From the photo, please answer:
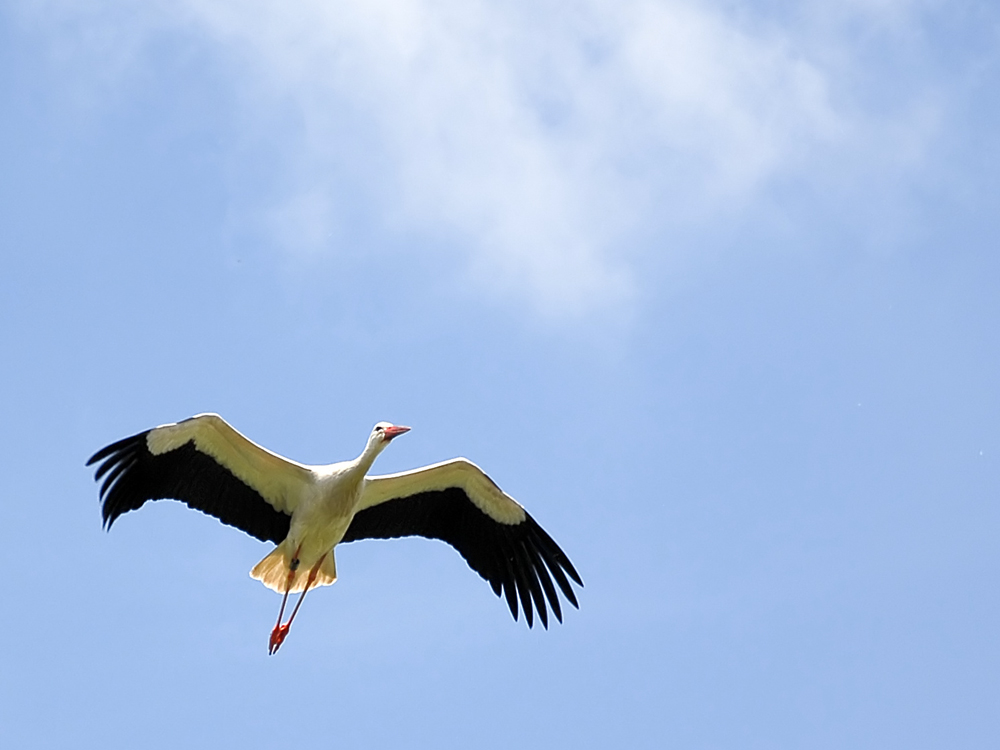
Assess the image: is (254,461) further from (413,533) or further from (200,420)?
(413,533)

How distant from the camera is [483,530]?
13.6 m

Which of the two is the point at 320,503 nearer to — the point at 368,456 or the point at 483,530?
the point at 368,456

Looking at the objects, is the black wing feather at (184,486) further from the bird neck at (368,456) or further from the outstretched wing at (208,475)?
the bird neck at (368,456)

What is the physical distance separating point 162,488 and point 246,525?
812 mm

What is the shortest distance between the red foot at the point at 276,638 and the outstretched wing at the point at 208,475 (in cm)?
73

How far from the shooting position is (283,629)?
1295 cm

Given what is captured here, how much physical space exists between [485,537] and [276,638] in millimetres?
1959

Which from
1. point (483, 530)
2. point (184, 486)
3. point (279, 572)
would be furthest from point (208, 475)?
point (483, 530)

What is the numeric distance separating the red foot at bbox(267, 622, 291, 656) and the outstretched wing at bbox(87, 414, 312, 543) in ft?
2.39

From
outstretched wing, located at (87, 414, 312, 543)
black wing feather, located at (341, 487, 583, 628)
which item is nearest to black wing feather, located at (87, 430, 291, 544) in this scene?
outstretched wing, located at (87, 414, 312, 543)

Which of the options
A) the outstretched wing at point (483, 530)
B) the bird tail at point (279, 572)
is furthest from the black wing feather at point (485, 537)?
the bird tail at point (279, 572)

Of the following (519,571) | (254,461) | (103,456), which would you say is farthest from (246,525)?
(519,571)

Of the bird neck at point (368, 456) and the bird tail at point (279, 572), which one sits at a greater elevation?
the bird neck at point (368, 456)

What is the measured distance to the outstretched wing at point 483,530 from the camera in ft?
44.1
